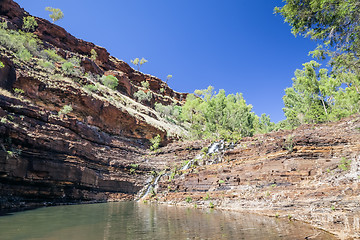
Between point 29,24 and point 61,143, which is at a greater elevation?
point 29,24

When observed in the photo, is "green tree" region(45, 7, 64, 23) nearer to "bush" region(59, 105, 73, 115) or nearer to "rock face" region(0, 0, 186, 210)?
"rock face" region(0, 0, 186, 210)

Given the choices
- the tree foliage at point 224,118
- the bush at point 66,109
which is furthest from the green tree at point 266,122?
the bush at point 66,109

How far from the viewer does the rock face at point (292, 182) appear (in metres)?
8.91

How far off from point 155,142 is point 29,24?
146 ft

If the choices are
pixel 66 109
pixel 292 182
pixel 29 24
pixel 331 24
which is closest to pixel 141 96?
pixel 29 24

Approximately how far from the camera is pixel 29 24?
154 ft

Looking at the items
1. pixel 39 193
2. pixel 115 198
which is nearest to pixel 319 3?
pixel 39 193

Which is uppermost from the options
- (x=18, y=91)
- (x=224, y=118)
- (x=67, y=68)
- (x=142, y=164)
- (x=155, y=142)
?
(x=67, y=68)

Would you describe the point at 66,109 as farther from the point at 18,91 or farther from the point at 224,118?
the point at 224,118

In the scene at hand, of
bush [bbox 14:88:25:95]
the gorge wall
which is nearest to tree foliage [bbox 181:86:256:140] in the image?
the gorge wall

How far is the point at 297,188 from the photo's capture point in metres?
12.0

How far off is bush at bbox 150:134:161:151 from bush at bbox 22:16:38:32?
42569 millimetres

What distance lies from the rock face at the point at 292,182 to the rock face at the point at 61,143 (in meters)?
8.19

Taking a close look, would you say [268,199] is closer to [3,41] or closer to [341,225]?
[341,225]
